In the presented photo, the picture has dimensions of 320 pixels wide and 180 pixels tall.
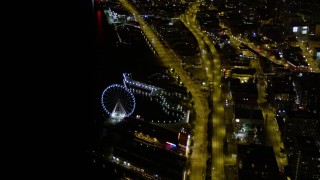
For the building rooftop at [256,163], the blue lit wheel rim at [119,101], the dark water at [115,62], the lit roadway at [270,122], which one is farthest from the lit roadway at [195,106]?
the blue lit wheel rim at [119,101]

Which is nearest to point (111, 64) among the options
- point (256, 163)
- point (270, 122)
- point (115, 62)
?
point (115, 62)

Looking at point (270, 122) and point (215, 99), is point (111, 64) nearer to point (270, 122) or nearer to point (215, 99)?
point (215, 99)

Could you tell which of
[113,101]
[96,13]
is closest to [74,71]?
[113,101]

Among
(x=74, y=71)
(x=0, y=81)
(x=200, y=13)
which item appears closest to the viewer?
(x=0, y=81)

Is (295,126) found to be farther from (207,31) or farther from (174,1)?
(174,1)

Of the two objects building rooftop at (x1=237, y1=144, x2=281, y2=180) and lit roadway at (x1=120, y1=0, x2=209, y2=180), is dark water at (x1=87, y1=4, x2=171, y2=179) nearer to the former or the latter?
lit roadway at (x1=120, y1=0, x2=209, y2=180)

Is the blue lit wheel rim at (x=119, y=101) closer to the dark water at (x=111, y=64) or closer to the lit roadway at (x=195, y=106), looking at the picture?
the dark water at (x=111, y=64)

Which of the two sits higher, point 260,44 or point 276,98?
point 260,44
